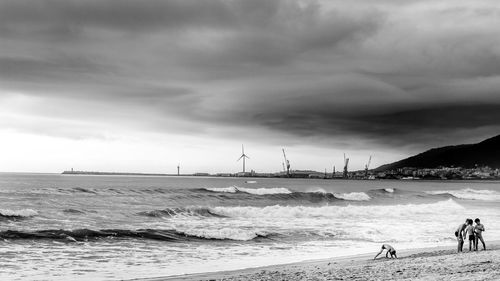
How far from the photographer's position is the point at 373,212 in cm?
4716

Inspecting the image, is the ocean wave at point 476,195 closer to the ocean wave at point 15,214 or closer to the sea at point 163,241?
the sea at point 163,241

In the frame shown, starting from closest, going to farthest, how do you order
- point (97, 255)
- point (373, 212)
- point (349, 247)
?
point (97, 255) < point (349, 247) < point (373, 212)

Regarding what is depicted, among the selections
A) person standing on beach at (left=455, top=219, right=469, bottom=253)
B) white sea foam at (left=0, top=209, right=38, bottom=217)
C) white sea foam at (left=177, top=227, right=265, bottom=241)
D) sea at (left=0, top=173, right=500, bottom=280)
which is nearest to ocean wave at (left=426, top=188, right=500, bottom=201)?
sea at (left=0, top=173, right=500, bottom=280)

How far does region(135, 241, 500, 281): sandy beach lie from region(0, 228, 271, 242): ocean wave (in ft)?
28.9

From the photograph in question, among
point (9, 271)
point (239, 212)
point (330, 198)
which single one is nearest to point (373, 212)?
point (239, 212)

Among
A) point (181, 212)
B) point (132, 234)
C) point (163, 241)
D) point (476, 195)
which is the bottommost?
point (476, 195)

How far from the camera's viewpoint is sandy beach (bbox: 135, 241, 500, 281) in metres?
12.9

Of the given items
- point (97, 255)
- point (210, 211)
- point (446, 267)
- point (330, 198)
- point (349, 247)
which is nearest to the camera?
point (446, 267)

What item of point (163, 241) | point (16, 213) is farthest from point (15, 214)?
point (163, 241)

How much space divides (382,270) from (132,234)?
1463cm

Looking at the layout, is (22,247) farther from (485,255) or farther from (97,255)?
(485,255)

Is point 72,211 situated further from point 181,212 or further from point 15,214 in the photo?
point 181,212

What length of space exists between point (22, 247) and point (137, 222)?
37.0ft

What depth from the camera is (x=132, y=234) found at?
2555 centimetres
